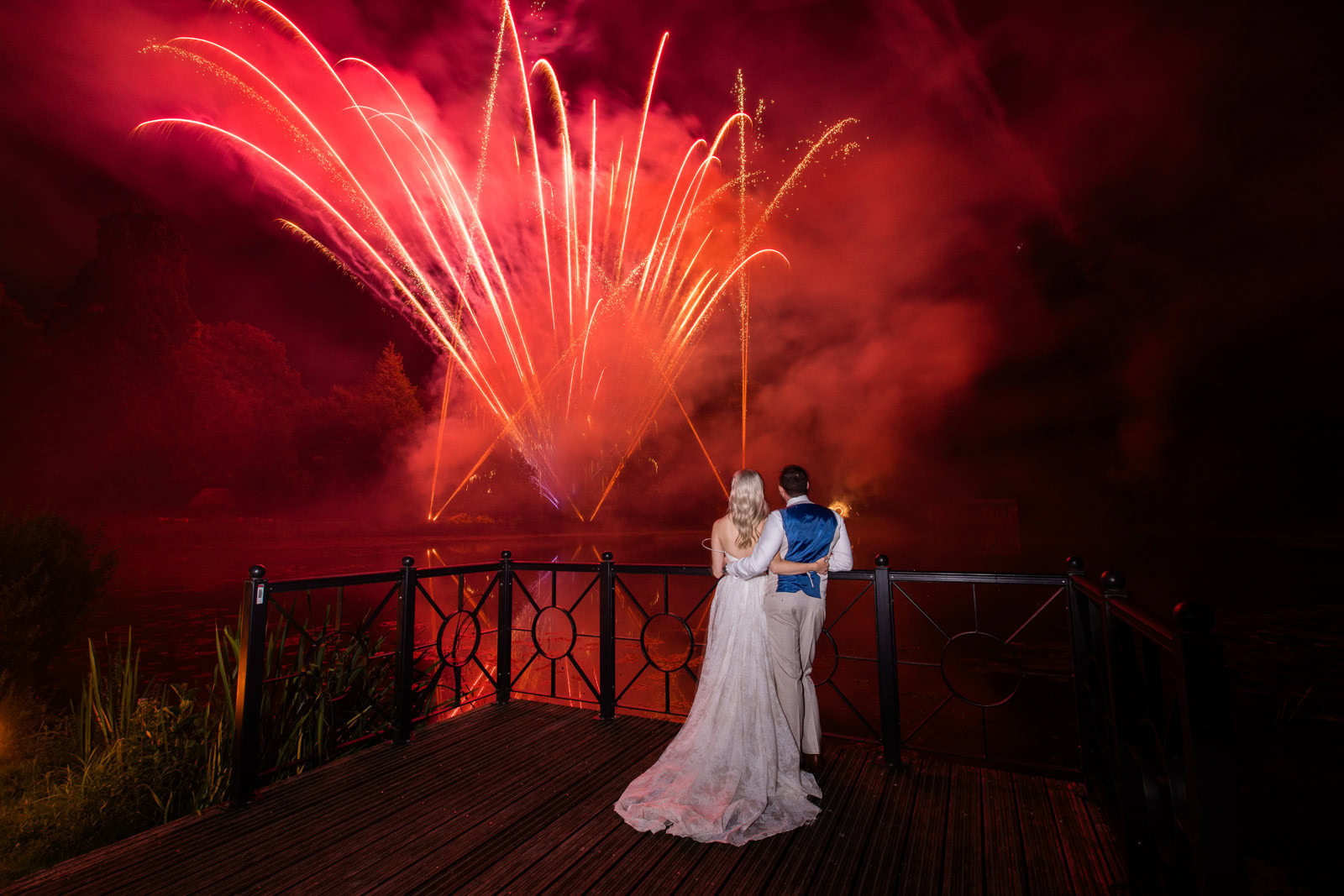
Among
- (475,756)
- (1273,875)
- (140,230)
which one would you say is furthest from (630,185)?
(140,230)

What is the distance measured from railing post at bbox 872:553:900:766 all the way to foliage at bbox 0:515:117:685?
11828mm

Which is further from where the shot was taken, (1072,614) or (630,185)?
(630,185)

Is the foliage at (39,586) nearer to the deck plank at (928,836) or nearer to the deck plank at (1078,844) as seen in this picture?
the deck plank at (928,836)

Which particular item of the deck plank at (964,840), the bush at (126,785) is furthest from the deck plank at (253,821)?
the deck plank at (964,840)

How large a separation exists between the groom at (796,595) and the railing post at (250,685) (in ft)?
10.4

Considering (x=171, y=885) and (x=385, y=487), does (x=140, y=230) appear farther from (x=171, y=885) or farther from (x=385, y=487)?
(x=171, y=885)

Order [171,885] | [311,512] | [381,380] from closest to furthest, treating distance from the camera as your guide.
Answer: [171,885] → [311,512] → [381,380]

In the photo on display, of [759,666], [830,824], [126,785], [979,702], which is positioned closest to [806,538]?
[759,666]

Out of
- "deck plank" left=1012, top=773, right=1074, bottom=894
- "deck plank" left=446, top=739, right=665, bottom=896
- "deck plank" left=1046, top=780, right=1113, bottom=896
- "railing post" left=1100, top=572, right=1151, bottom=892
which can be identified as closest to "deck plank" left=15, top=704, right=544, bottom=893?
"deck plank" left=446, top=739, right=665, bottom=896

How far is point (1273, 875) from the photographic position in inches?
257

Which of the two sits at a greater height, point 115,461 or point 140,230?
point 140,230

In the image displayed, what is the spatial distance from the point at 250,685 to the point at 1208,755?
4.86 m

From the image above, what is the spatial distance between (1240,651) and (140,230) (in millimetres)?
56499

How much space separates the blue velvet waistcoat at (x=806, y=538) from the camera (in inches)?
145
